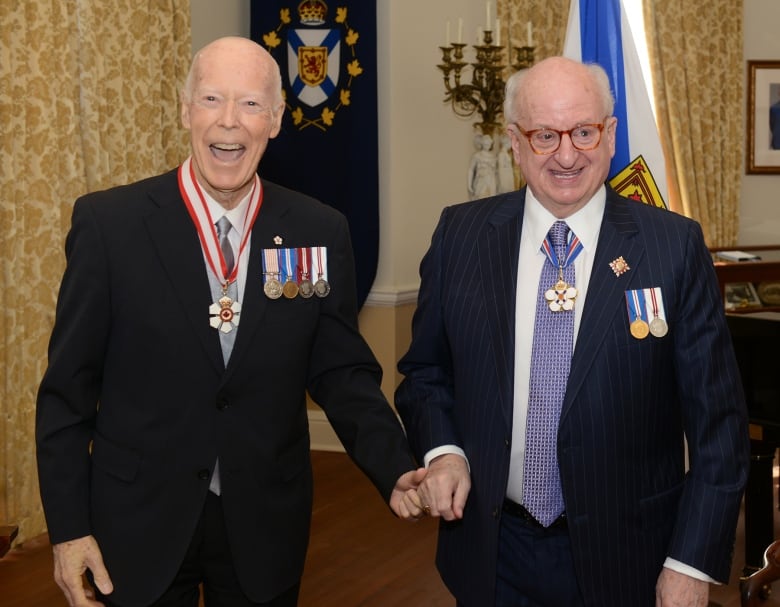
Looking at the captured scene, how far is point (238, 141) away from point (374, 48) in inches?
184

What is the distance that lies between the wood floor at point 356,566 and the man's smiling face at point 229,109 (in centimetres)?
269

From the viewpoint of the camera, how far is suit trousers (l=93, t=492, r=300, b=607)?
2176 mm

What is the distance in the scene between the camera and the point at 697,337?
2125mm

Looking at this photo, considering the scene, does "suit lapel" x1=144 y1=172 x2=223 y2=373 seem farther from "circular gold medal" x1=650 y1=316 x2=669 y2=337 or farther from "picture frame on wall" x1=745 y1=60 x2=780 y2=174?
"picture frame on wall" x1=745 y1=60 x2=780 y2=174

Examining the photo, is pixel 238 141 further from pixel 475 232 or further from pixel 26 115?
pixel 26 115

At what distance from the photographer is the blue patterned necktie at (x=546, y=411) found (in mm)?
2174

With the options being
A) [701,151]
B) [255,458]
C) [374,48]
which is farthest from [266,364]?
[701,151]

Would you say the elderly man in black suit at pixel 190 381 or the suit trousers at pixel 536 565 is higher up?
the elderly man in black suit at pixel 190 381

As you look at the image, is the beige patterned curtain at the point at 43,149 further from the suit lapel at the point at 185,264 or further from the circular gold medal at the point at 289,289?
the circular gold medal at the point at 289,289

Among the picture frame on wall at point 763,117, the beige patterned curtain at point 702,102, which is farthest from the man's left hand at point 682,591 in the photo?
the picture frame on wall at point 763,117

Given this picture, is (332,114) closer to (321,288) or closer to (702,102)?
(702,102)

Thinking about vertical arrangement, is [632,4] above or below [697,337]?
above

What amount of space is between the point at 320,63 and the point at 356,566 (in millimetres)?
3370

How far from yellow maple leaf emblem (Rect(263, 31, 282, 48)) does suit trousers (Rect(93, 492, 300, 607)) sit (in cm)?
505
